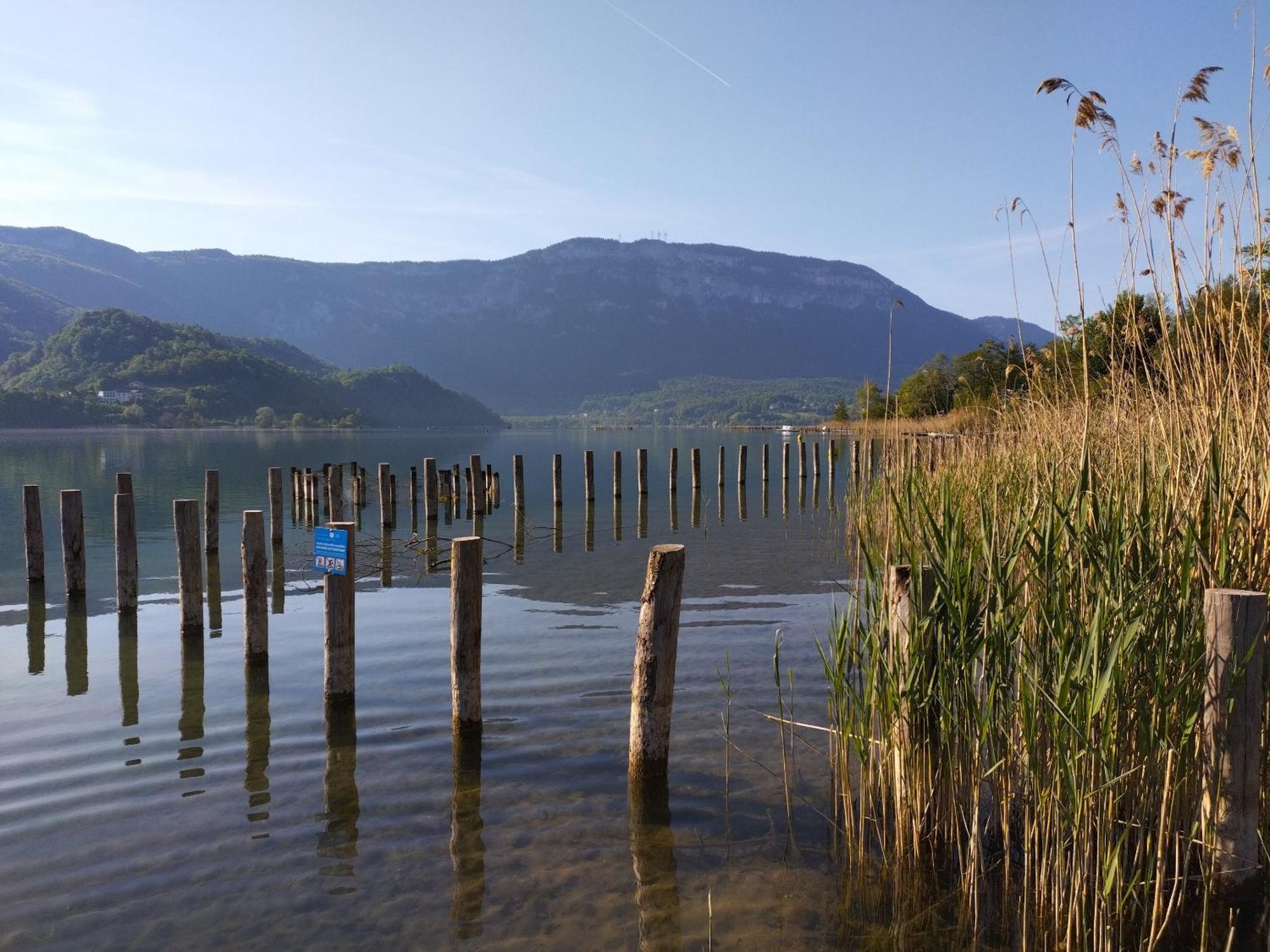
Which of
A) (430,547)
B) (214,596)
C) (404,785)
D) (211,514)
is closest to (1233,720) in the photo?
(404,785)

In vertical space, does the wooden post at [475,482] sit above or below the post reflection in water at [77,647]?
above

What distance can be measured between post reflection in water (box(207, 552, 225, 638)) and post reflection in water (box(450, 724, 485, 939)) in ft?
17.8

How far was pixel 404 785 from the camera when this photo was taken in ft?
19.9

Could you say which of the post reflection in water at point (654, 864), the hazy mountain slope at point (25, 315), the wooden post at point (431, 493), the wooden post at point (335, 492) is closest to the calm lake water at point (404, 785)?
the post reflection in water at point (654, 864)

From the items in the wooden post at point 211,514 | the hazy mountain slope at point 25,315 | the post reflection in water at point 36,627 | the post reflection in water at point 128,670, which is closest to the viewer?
the post reflection in water at point 128,670

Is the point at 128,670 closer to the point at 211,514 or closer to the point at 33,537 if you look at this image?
the point at 33,537

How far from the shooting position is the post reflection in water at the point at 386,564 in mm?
13961

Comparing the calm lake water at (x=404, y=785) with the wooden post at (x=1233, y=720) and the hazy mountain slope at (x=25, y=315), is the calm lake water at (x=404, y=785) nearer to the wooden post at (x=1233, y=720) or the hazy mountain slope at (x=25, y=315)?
the wooden post at (x=1233, y=720)

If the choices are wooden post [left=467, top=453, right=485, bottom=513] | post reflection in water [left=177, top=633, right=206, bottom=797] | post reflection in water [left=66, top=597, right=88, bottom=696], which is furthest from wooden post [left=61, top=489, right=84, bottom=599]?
wooden post [left=467, top=453, right=485, bottom=513]

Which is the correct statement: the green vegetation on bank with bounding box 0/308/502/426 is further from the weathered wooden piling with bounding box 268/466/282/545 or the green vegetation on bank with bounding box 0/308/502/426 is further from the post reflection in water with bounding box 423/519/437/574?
the post reflection in water with bounding box 423/519/437/574

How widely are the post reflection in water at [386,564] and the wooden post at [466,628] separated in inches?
285

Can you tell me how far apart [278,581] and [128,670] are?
16.8 ft

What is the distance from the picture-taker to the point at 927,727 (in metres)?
4.40

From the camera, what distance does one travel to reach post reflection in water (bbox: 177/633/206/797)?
646 centimetres
